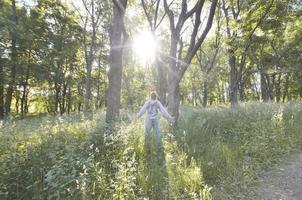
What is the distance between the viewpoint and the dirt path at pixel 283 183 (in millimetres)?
4918

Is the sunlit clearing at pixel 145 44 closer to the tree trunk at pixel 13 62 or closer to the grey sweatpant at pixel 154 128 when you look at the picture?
the tree trunk at pixel 13 62

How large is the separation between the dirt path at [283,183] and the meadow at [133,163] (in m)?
0.22

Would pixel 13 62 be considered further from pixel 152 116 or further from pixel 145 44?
pixel 152 116

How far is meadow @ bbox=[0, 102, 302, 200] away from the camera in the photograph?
4.13 meters

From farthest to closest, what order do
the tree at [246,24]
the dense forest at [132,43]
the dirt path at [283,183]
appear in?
the tree at [246,24] < the dense forest at [132,43] < the dirt path at [283,183]

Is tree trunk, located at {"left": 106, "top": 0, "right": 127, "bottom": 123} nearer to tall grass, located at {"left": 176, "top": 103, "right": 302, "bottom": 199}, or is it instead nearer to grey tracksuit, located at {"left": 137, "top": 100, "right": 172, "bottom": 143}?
grey tracksuit, located at {"left": 137, "top": 100, "right": 172, "bottom": 143}

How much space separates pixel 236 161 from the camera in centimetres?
626

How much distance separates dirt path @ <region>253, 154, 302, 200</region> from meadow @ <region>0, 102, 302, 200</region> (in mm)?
225

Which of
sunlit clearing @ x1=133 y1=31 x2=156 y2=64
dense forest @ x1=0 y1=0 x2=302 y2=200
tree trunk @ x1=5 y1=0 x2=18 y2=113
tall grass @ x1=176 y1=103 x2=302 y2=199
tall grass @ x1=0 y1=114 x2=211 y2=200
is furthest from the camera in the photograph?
tree trunk @ x1=5 y1=0 x2=18 y2=113

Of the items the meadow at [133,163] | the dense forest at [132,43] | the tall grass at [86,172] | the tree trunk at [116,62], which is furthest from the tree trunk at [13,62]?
the tall grass at [86,172]

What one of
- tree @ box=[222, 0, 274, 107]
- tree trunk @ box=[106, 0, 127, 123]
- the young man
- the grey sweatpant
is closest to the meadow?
the grey sweatpant

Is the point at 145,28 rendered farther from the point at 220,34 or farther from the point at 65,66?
the point at 65,66

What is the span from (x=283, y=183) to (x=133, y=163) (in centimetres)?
350

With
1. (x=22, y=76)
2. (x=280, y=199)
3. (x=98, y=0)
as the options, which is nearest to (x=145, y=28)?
(x=98, y=0)
